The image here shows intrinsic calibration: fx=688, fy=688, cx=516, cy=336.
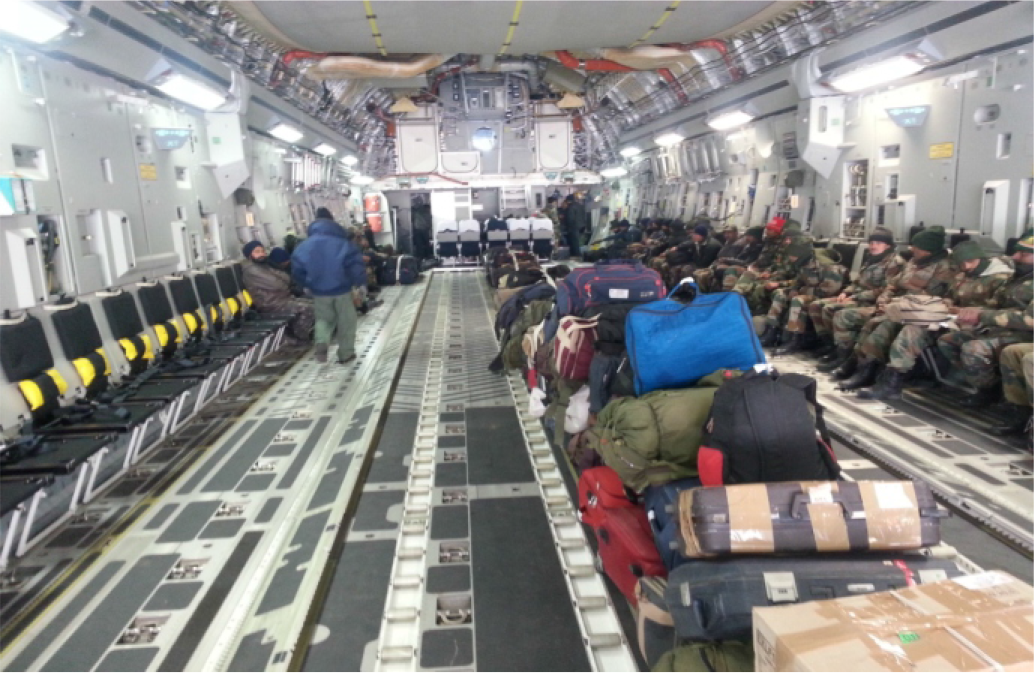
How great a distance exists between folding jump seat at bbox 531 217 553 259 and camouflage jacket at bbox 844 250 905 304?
1024 cm

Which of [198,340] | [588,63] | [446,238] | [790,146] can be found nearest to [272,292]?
[198,340]

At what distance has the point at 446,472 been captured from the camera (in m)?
4.78

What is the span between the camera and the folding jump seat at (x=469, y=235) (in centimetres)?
1680

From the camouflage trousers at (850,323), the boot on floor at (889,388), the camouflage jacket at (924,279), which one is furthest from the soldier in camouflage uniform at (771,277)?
the boot on floor at (889,388)

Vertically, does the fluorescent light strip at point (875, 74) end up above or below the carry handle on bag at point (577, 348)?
above

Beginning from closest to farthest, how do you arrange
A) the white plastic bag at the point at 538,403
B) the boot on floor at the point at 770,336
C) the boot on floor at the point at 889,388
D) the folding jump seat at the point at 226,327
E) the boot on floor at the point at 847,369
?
the white plastic bag at the point at 538,403
the boot on floor at the point at 889,388
the boot on floor at the point at 847,369
the folding jump seat at the point at 226,327
the boot on floor at the point at 770,336

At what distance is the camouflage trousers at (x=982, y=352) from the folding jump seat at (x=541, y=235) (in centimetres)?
1190

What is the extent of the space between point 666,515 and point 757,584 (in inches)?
23.1

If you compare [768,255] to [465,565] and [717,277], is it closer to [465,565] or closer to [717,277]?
[717,277]

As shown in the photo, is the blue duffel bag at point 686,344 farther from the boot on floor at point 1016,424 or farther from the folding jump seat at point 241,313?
the folding jump seat at point 241,313

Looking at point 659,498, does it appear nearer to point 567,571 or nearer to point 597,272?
point 567,571

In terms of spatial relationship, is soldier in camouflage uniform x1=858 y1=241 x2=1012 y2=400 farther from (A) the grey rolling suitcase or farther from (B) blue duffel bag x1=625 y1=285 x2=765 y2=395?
(A) the grey rolling suitcase

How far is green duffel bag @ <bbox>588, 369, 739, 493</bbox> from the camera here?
2.90m

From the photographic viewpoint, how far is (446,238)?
16969mm
